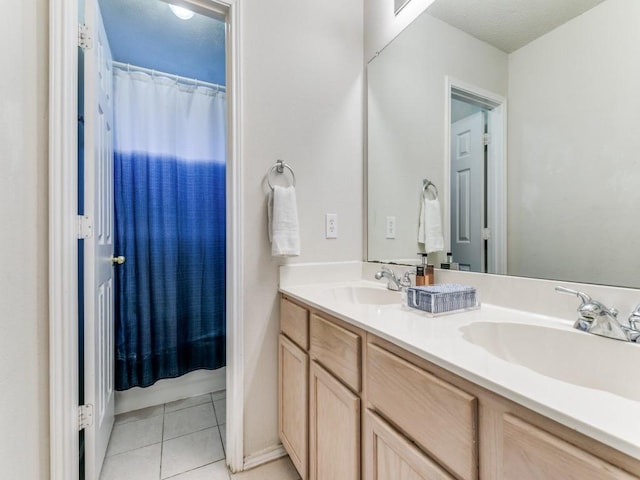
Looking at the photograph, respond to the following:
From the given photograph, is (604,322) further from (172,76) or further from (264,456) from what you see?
(172,76)

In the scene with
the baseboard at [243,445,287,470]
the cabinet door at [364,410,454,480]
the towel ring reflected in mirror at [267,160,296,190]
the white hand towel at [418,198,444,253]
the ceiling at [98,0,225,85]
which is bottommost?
the baseboard at [243,445,287,470]

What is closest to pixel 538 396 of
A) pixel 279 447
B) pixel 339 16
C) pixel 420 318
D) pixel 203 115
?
pixel 420 318

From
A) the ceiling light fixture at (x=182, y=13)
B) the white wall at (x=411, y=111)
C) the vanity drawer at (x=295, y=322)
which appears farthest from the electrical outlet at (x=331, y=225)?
the ceiling light fixture at (x=182, y=13)

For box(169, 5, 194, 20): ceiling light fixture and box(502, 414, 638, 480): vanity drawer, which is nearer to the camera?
box(502, 414, 638, 480): vanity drawer

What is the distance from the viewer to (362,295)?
1487 mm

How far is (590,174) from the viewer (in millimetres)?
856

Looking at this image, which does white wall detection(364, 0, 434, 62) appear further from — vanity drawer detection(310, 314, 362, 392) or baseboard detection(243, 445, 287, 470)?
baseboard detection(243, 445, 287, 470)

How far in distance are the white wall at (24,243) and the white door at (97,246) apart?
155mm

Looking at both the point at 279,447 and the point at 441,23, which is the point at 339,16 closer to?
the point at 441,23

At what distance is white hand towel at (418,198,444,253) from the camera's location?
4.39 ft

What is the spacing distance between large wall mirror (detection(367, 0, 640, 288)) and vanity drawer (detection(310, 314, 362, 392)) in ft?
1.92

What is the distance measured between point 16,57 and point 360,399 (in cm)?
141

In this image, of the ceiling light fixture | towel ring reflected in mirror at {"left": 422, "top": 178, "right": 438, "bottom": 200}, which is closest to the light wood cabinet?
towel ring reflected in mirror at {"left": 422, "top": 178, "right": 438, "bottom": 200}

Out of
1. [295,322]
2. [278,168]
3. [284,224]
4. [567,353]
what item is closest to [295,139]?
[278,168]
